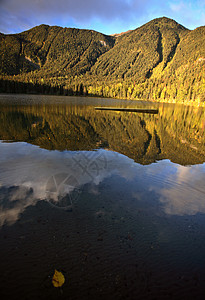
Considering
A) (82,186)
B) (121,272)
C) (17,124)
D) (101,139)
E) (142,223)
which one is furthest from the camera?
(17,124)

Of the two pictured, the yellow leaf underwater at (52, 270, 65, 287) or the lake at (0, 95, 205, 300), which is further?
the lake at (0, 95, 205, 300)

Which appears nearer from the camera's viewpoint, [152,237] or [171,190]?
[152,237]

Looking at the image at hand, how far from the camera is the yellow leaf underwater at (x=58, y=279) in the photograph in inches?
146

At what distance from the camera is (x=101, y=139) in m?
17.1

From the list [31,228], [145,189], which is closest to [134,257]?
[31,228]

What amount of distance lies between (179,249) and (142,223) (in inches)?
51.4

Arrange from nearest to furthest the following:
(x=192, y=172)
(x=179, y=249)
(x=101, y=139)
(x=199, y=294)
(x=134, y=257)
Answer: (x=199, y=294)
(x=134, y=257)
(x=179, y=249)
(x=192, y=172)
(x=101, y=139)

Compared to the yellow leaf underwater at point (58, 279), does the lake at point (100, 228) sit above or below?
below

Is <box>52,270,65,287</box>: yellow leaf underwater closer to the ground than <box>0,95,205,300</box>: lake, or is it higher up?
higher up

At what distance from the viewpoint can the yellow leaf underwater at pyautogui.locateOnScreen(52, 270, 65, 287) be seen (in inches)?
146

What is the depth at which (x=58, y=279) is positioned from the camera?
3.81 m

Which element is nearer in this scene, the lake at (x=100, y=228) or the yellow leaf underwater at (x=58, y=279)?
the yellow leaf underwater at (x=58, y=279)

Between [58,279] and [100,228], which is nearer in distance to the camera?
[58,279]

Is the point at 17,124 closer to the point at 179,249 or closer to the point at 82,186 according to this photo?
the point at 82,186
